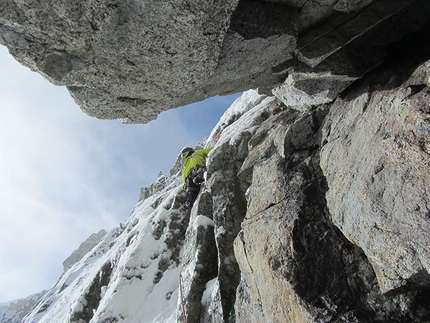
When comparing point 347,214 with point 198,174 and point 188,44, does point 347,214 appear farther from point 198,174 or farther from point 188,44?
point 198,174

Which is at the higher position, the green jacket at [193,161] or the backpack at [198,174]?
the green jacket at [193,161]

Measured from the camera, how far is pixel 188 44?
3.63 m

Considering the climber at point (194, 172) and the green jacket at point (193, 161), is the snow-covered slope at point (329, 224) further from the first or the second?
the green jacket at point (193, 161)

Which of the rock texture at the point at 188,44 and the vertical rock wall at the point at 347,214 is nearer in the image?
the rock texture at the point at 188,44

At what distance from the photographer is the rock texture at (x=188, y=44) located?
3.11 meters

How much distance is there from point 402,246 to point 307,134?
3.64 meters

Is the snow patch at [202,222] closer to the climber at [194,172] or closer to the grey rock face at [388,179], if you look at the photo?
the climber at [194,172]

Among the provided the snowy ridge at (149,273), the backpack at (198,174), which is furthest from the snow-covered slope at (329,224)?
the backpack at (198,174)

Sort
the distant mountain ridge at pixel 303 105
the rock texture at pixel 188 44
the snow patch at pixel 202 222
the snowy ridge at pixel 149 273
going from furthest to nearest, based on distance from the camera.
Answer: the snowy ridge at pixel 149 273, the snow patch at pixel 202 222, the distant mountain ridge at pixel 303 105, the rock texture at pixel 188 44

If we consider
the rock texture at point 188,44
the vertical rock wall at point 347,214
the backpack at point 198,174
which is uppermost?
the backpack at point 198,174

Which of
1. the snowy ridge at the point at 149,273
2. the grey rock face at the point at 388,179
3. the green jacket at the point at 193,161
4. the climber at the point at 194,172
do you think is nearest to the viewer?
the grey rock face at the point at 388,179

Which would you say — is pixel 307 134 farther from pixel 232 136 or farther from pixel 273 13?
pixel 232 136

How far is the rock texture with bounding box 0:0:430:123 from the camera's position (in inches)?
122

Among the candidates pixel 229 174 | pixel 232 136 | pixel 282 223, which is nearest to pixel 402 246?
pixel 282 223
